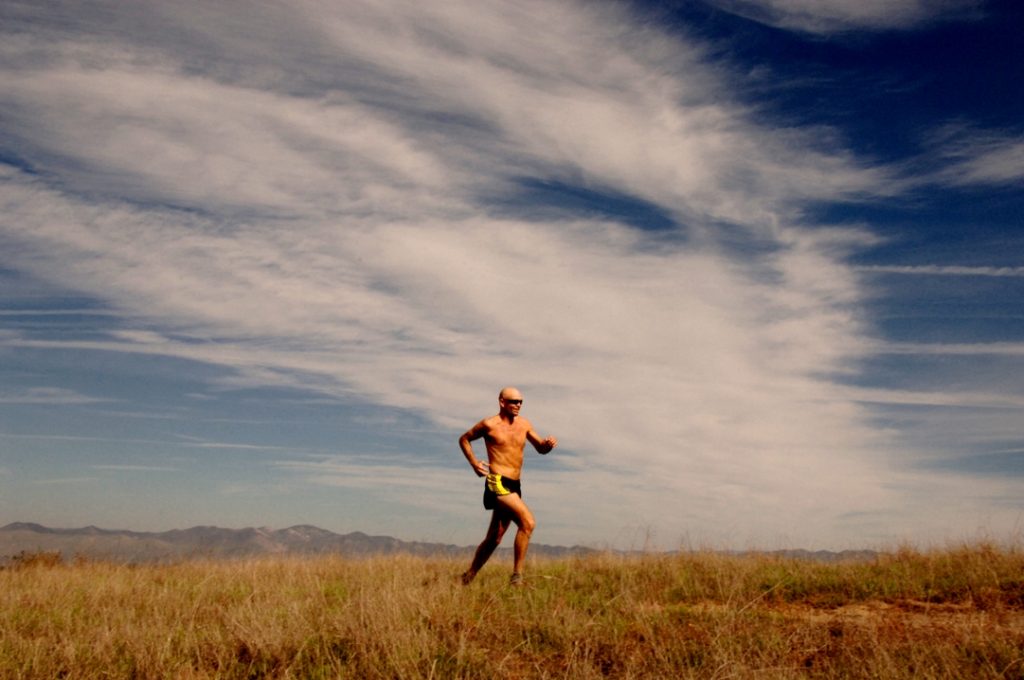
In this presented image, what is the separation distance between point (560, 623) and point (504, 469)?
2.35m

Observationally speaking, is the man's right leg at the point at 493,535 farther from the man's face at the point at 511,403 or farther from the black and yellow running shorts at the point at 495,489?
the man's face at the point at 511,403

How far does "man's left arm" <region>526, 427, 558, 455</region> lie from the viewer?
832 cm

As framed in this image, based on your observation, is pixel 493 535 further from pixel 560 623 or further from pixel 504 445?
pixel 560 623

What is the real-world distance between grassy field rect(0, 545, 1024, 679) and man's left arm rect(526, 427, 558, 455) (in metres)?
1.65

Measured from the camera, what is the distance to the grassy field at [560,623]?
5.18 m

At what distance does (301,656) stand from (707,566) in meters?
5.66

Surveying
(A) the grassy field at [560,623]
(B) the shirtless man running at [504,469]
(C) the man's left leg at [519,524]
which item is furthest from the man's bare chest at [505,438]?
(A) the grassy field at [560,623]

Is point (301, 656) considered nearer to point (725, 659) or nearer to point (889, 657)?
point (725, 659)

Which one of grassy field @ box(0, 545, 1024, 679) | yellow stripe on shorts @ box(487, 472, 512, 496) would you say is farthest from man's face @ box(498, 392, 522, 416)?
grassy field @ box(0, 545, 1024, 679)

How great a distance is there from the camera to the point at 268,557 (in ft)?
39.3

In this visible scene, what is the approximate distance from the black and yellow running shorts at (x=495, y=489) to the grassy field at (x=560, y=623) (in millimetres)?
1023

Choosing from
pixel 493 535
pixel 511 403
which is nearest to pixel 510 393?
pixel 511 403

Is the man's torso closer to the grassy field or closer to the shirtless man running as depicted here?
the shirtless man running

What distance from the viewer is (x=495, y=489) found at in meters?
8.12
